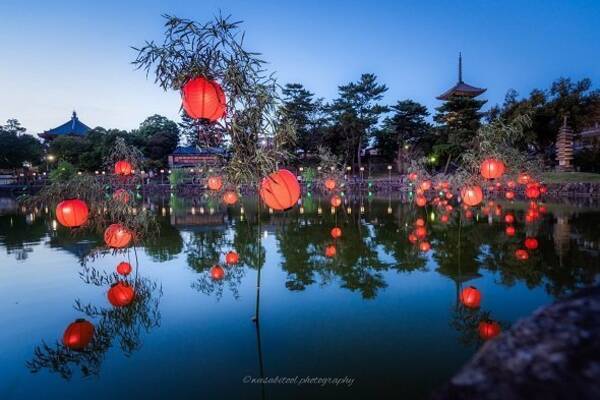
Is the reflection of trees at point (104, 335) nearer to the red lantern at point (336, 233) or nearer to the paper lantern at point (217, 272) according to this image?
the paper lantern at point (217, 272)

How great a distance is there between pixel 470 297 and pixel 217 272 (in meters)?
4.89

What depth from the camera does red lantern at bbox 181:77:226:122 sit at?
13.2 feet

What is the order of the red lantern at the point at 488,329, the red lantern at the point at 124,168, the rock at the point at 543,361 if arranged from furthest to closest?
the red lantern at the point at 124,168
the red lantern at the point at 488,329
the rock at the point at 543,361

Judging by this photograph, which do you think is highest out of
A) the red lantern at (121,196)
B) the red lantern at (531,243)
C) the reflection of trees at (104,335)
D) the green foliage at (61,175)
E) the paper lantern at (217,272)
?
the green foliage at (61,175)

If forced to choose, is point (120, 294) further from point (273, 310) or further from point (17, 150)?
point (17, 150)

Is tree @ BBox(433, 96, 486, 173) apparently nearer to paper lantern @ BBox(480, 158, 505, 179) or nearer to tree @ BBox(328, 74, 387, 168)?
tree @ BBox(328, 74, 387, 168)

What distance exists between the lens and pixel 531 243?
9.35 m

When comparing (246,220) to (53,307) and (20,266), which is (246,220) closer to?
(20,266)

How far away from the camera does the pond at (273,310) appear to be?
11.9 feet

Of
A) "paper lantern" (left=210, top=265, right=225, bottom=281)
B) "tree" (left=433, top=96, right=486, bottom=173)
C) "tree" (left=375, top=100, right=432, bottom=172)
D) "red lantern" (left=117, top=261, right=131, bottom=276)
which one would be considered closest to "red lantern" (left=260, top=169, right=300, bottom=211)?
"paper lantern" (left=210, top=265, right=225, bottom=281)

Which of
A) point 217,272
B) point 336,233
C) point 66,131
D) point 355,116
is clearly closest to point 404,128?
point 355,116

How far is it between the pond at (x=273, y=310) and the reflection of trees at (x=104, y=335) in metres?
0.02

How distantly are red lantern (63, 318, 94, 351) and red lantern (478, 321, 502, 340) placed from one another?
16.8ft

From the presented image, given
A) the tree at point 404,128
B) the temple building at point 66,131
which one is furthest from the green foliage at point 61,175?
the temple building at point 66,131
